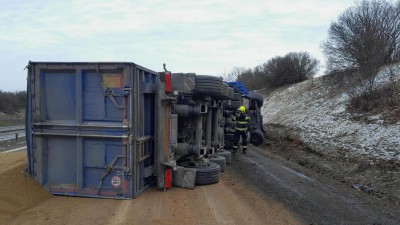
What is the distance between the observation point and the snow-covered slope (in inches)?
484

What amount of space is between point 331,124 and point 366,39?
6.22m

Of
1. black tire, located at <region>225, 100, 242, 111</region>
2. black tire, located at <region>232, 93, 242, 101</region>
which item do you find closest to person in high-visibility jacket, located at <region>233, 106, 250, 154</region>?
black tire, located at <region>225, 100, 242, 111</region>

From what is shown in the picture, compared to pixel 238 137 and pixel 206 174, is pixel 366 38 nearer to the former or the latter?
pixel 238 137

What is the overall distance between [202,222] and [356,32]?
20851mm

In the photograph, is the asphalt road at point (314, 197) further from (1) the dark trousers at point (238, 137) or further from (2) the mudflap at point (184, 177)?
(1) the dark trousers at point (238, 137)

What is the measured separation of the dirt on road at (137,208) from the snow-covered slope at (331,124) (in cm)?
663

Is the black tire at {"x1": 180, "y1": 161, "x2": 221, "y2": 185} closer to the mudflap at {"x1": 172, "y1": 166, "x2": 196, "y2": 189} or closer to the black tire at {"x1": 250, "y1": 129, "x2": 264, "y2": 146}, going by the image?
the mudflap at {"x1": 172, "y1": 166, "x2": 196, "y2": 189}

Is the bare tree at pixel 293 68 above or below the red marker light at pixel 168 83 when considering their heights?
above

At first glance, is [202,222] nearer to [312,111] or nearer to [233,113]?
Result: [233,113]

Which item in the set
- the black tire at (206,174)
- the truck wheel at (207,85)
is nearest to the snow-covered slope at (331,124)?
the black tire at (206,174)

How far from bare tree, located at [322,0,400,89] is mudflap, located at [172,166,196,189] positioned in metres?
14.7

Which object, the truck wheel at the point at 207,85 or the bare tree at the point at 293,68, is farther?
the bare tree at the point at 293,68

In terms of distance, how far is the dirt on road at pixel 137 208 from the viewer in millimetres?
4871

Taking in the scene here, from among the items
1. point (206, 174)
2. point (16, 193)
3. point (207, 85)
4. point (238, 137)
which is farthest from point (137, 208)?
point (238, 137)
